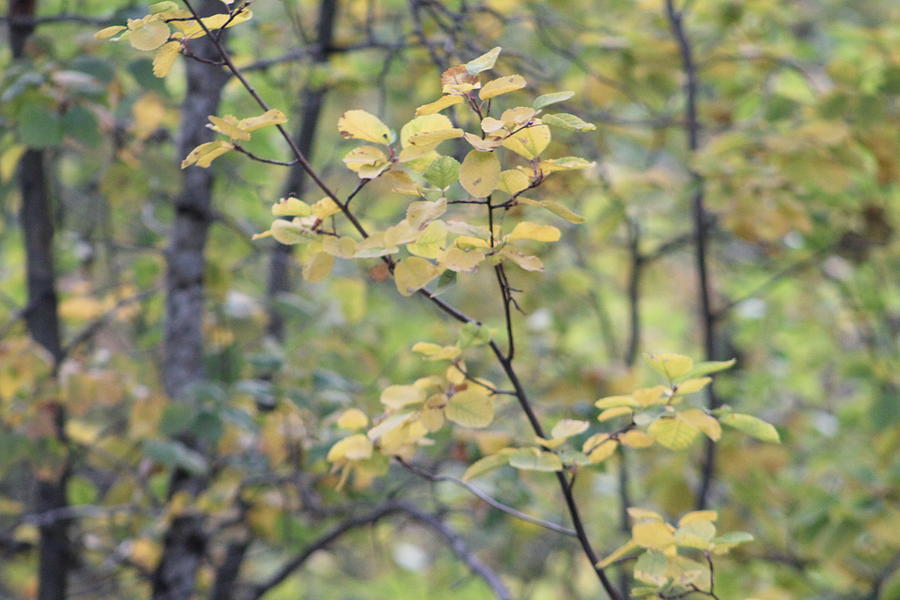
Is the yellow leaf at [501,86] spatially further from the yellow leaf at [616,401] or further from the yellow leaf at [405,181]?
the yellow leaf at [616,401]

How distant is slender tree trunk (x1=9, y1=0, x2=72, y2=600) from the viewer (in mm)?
2215

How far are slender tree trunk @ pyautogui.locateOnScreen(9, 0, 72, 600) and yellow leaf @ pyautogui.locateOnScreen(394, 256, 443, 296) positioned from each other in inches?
60.5

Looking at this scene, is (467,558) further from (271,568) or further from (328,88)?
(271,568)

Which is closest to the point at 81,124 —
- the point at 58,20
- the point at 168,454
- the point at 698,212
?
the point at 58,20

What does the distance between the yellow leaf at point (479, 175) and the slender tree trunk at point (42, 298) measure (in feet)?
5.36

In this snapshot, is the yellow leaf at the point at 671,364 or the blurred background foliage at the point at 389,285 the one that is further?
the blurred background foliage at the point at 389,285

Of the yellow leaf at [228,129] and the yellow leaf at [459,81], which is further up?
the yellow leaf at [459,81]

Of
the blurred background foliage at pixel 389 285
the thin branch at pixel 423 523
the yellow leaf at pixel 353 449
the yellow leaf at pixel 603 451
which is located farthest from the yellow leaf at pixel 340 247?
the thin branch at pixel 423 523

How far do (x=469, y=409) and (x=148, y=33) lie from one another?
0.59 meters

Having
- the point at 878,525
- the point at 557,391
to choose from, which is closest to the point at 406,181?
the point at 557,391

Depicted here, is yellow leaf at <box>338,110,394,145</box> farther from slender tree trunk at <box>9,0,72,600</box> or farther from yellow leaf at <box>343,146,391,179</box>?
slender tree trunk at <box>9,0,72,600</box>

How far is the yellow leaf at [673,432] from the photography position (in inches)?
44.4

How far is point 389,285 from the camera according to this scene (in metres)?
3.62

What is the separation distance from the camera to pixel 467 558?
1.75 m
